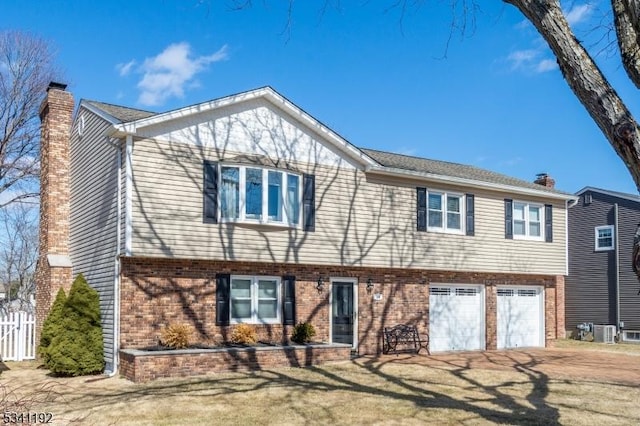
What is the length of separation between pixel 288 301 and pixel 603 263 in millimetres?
16345

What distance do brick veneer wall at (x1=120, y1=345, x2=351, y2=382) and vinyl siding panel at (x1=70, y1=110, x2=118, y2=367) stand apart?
163 cm

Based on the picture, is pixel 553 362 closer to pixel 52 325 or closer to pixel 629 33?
pixel 52 325

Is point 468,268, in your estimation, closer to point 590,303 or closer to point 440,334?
point 440,334

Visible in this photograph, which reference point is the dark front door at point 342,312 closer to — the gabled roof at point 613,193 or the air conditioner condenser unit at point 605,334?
the air conditioner condenser unit at point 605,334

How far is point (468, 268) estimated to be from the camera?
1966cm

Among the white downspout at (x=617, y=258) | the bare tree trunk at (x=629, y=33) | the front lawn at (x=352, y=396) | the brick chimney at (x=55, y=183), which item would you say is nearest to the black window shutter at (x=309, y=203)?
the front lawn at (x=352, y=396)

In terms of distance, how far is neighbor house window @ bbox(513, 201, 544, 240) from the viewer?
21172mm

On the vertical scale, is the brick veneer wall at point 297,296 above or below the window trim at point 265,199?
below

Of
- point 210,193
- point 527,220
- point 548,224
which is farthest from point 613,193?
point 210,193

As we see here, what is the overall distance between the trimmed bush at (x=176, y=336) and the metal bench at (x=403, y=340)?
20.8 ft

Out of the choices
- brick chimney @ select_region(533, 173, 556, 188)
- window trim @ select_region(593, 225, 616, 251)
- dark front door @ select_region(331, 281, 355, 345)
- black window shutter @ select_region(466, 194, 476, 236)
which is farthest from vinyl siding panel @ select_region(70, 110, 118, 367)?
window trim @ select_region(593, 225, 616, 251)

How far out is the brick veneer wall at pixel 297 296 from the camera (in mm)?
14359

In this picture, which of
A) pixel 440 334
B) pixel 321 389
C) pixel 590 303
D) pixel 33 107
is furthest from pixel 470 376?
pixel 33 107

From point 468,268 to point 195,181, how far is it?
9.21 metres
